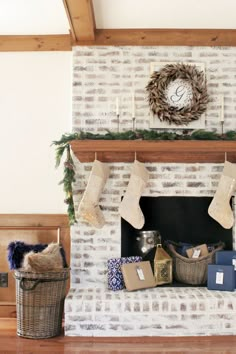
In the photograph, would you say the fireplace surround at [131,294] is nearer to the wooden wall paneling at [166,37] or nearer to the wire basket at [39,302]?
the wire basket at [39,302]

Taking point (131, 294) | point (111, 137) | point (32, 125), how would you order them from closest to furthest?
point (131, 294)
point (111, 137)
point (32, 125)

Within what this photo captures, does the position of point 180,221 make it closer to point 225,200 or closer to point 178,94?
point 225,200

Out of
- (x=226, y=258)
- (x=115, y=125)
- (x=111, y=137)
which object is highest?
(x=115, y=125)

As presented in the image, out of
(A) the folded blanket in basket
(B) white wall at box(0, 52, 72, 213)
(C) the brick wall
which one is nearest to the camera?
(A) the folded blanket in basket

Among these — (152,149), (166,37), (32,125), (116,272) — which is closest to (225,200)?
(152,149)

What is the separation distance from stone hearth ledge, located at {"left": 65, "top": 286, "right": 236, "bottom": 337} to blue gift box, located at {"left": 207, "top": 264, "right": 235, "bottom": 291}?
0.64 ft

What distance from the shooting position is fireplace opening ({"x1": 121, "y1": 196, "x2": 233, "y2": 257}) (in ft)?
13.3

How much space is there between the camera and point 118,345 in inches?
130

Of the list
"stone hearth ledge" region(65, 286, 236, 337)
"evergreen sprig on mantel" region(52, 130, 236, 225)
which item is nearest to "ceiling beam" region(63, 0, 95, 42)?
"evergreen sprig on mantel" region(52, 130, 236, 225)

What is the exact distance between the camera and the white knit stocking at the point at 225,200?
3.82m

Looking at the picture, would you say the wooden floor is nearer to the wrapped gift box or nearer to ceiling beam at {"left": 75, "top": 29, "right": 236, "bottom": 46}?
the wrapped gift box

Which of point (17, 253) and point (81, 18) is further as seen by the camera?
point (17, 253)

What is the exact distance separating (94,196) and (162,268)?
2.71 ft

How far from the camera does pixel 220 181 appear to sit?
12.7 ft
